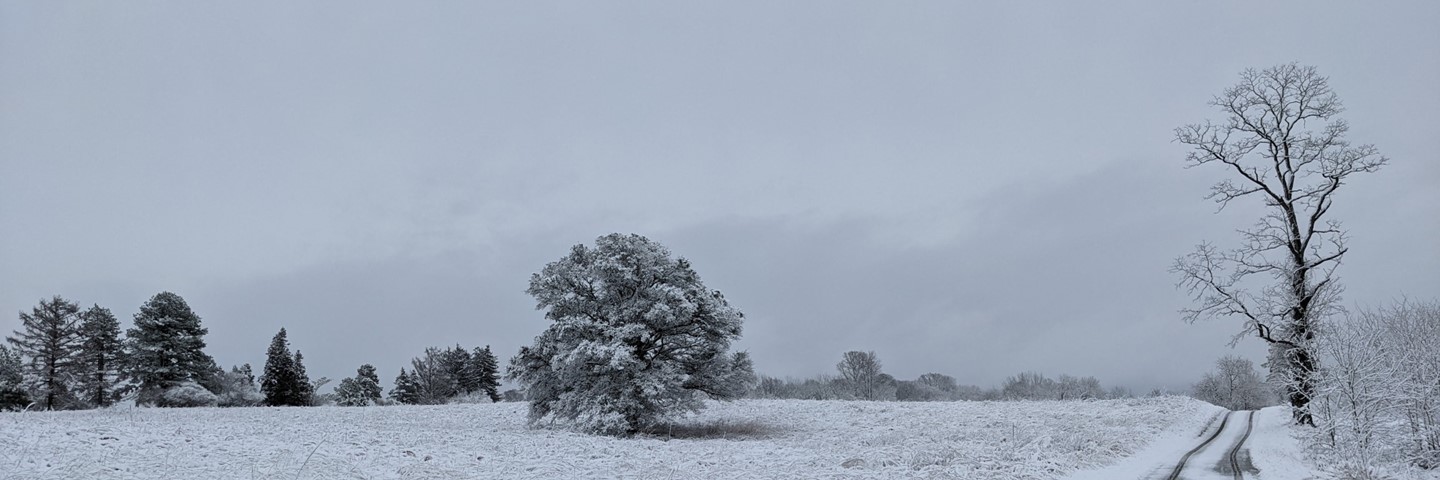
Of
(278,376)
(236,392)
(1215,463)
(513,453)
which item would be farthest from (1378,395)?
(236,392)

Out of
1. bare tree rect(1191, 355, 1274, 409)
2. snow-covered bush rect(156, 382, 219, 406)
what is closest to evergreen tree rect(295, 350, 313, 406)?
snow-covered bush rect(156, 382, 219, 406)

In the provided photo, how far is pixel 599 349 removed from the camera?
24531 mm

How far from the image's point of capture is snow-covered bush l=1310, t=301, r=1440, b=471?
15312mm

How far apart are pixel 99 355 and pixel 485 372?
3701 cm

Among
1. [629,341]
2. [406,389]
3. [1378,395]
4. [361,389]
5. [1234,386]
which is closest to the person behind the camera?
[1378,395]

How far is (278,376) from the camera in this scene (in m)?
56.9

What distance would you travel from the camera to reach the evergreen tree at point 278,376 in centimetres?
5672

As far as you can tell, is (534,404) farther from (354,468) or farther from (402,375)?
(402,375)

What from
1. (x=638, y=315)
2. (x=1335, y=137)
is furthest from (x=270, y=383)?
(x=1335, y=137)

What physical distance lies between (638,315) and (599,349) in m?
2.71

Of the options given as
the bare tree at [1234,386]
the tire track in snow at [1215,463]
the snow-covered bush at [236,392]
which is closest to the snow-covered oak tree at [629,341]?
the tire track in snow at [1215,463]

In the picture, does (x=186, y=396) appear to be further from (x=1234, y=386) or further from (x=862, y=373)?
(x=1234, y=386)

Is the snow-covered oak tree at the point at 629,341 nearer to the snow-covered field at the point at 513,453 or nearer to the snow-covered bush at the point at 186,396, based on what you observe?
the snow-covered field at the point at 513,453

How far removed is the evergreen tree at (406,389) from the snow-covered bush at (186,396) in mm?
35389
